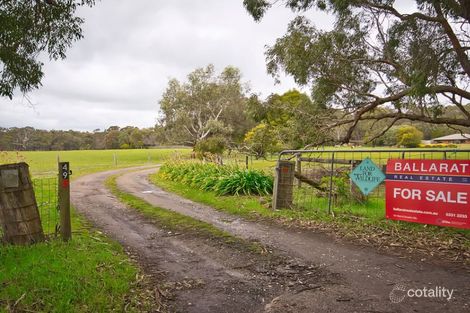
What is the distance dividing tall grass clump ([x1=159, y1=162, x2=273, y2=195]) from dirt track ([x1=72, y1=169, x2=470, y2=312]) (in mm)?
4323

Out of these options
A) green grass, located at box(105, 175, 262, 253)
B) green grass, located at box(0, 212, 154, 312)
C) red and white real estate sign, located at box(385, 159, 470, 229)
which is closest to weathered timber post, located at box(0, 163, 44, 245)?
green grass, located at box(0, 212, 154, 312)

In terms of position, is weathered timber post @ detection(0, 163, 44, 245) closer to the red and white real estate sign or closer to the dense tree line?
the red and white real estate sign

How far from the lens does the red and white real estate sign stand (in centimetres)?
602

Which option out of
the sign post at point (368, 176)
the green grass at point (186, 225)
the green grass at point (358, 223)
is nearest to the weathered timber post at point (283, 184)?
the green grass at point (358, 223)

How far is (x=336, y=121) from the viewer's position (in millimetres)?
13539

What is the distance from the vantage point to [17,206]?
5.26 metres

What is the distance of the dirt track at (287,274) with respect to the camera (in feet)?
12.9

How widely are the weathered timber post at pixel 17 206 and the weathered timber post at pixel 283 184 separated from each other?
558cm

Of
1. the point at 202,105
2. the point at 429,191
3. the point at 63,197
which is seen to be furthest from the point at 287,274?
the point at 202,105

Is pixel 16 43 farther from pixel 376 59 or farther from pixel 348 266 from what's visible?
pixel 376 59

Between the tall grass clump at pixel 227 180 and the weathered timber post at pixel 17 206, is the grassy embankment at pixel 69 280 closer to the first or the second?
the weathered timber post at pixel 17 206

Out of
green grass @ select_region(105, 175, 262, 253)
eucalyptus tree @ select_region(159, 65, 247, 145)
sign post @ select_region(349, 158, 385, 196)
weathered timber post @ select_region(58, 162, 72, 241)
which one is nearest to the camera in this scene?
weathered timber post @ select_region(58, 162, 72, 241)

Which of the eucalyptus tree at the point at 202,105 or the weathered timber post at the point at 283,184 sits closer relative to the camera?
the weathered timber post at the point at 283,184

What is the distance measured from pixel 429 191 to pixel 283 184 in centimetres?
361
